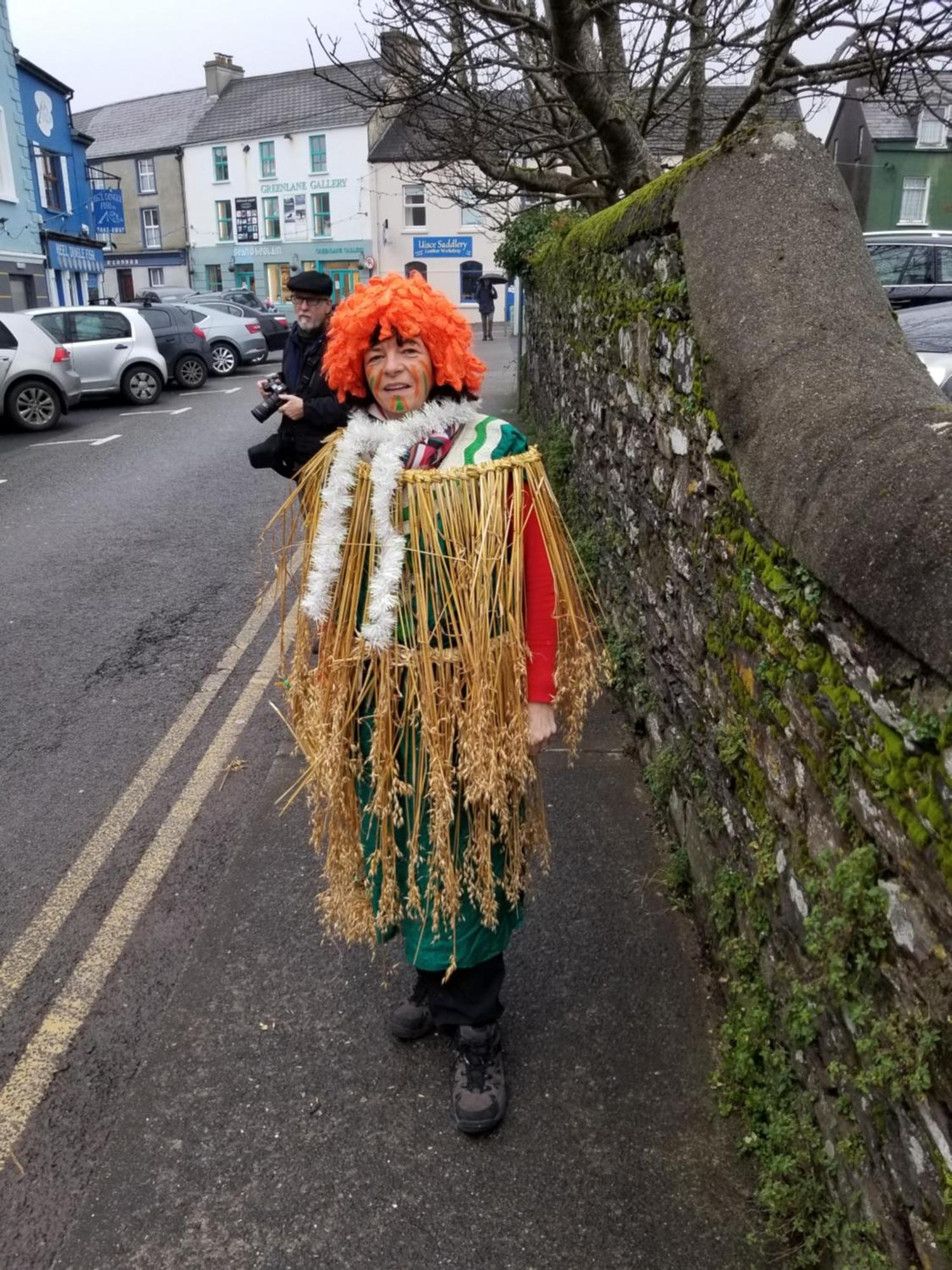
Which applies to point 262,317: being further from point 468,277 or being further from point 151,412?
point 468,277

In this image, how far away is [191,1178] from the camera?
229cm

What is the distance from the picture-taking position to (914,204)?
1315 inches

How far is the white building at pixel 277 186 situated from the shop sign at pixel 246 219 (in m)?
0.04

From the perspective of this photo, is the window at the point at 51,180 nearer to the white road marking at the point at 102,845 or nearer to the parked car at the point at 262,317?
the parked car at the point at 262,317

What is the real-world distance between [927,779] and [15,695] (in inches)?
184

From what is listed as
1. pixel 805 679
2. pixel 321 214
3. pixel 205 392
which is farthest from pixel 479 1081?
pixel 321 214

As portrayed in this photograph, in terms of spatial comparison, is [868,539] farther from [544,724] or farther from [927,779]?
[544,724]

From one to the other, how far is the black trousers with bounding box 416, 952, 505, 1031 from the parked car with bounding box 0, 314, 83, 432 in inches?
515

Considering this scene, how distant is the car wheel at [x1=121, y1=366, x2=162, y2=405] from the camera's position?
16156 mm

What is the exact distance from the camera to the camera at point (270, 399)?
443cm

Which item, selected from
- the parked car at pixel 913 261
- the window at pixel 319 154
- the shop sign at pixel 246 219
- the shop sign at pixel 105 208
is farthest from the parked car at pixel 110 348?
the shop sign at pixel 246 219

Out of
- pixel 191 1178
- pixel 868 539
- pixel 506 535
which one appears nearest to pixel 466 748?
pixel 506 535

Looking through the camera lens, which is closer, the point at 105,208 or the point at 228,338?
the point at 228,338

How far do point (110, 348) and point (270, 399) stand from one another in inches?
504
